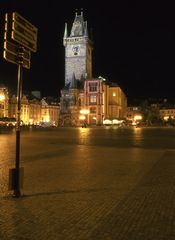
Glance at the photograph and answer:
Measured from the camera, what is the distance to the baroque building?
382ft

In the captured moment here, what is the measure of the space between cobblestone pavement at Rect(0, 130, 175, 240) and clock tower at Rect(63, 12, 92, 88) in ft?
344

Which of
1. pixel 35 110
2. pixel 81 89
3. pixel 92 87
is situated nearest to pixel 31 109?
pixel 35 110

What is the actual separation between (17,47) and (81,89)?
10989cm

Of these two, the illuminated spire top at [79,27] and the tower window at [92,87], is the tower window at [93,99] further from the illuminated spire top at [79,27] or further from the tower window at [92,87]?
the illuminated spire top at [79,27]

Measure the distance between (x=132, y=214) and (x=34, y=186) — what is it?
4100 mm

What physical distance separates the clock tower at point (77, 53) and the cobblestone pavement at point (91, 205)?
344 ft

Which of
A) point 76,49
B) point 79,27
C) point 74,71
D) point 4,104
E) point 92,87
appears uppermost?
point 79,27

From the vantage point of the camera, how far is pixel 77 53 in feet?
386

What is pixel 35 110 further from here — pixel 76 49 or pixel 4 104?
pixel 76 49

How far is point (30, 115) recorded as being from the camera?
14612 centimetres

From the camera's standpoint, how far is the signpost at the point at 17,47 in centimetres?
935

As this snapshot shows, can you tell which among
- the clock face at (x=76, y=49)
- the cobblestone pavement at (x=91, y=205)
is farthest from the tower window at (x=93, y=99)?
the cobblestone pavement at (x=91, y=205)

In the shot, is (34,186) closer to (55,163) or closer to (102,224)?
(102,224)

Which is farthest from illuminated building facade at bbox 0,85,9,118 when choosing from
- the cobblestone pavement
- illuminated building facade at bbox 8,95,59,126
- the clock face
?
the cobblestone pavement
